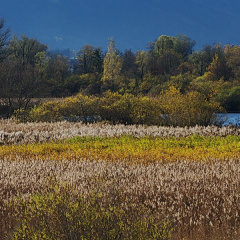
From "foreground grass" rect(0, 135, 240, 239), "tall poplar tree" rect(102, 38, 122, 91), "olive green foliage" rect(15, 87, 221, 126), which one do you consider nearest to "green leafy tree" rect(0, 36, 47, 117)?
"olive green foliage" rect(15, 87, 221, 126)

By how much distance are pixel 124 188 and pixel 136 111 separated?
45.3 feet

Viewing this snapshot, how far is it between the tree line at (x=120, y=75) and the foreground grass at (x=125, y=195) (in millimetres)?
18873

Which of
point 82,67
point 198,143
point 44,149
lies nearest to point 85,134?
point 44,149

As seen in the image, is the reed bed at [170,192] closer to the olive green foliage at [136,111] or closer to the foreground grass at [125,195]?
the foreground grass at [125,195]

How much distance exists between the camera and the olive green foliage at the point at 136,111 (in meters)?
18.2

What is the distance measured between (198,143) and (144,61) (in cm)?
6411

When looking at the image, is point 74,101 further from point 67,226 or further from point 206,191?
point 67,226

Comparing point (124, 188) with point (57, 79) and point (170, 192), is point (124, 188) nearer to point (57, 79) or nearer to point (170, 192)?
point (170, 192)

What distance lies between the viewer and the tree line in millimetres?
31619

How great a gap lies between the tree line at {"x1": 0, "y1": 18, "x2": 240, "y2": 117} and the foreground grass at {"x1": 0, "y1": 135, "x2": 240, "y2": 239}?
18873mm

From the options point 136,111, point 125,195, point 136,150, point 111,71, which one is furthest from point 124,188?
point 111,71

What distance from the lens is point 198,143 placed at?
1203 cm

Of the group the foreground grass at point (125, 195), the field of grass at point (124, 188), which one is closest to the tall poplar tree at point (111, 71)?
the field of grass at point (124, 188)

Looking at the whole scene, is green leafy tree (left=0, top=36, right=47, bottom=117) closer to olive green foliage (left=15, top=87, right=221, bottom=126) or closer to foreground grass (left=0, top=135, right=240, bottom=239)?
olive green foliage (left=15, top=87, right=221, bottom=126)
